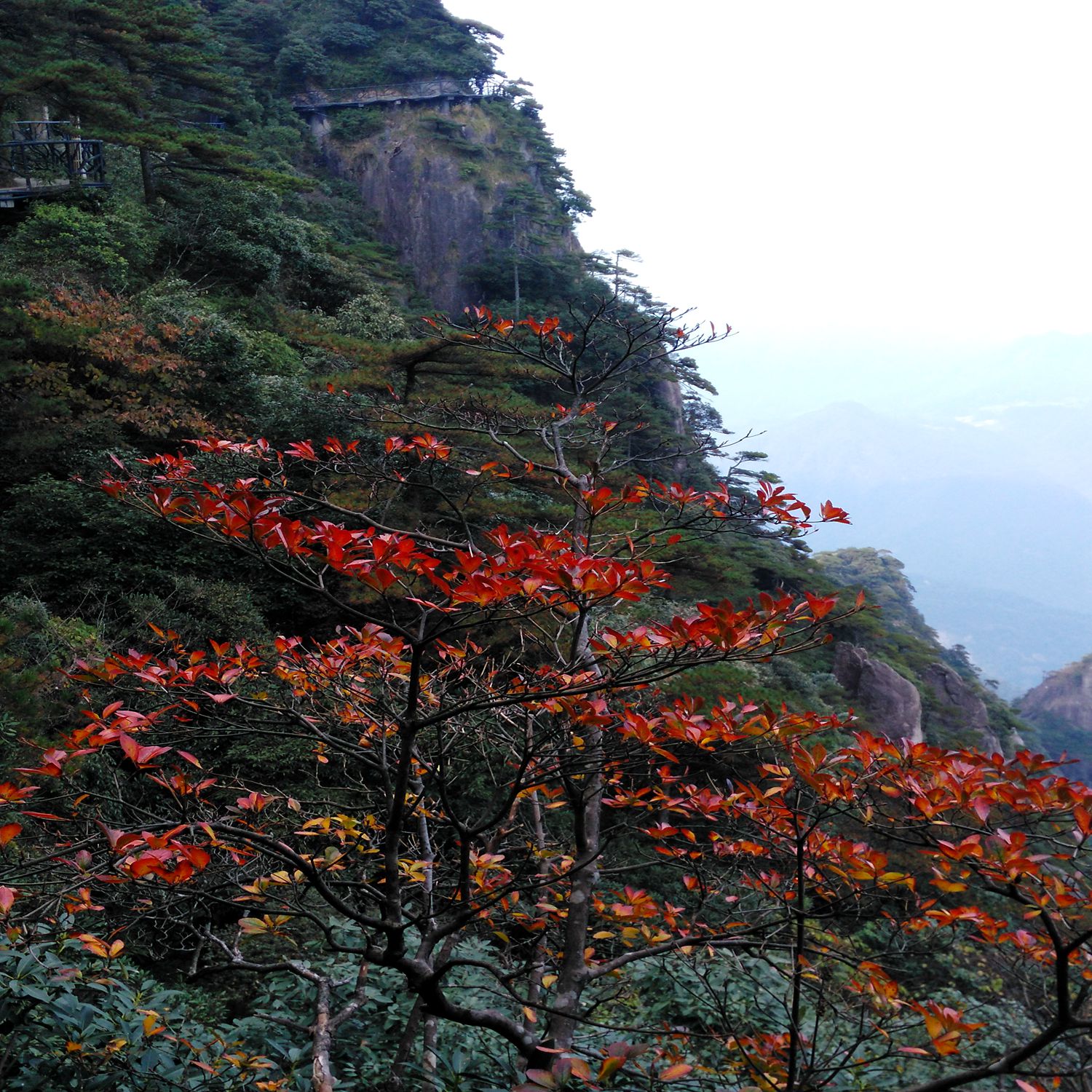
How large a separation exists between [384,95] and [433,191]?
216 inches

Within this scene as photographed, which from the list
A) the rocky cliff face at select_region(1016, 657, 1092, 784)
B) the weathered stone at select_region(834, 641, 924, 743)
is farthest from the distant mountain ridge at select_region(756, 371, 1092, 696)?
the weathered stone at select_region(834, 641, 924, 743)

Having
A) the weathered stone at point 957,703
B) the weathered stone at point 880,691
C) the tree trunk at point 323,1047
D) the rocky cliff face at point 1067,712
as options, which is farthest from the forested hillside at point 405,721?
→ the rocky cliff face at point 1067,712

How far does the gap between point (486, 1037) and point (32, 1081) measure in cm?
159

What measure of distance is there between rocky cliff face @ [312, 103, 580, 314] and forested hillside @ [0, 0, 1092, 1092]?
7288mm

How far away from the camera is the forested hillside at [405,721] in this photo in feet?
5.53

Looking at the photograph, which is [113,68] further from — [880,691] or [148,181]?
[880,691]

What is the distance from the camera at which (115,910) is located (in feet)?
9.93

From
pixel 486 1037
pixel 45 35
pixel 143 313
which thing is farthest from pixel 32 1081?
pixel 45 35

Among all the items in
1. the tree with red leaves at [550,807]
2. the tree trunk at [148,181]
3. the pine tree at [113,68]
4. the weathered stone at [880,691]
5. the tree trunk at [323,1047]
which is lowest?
the weathered stone at [880,691]

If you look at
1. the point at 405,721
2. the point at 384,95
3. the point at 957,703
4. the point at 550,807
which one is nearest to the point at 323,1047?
the point at 550,807

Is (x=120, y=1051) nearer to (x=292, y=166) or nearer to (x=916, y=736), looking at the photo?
(x=916, y=736)

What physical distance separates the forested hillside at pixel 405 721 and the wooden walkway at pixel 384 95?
916 cm

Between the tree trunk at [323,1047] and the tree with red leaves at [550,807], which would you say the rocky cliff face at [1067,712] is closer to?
the tree with red leaves at [550,807]

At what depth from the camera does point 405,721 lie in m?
1.58
